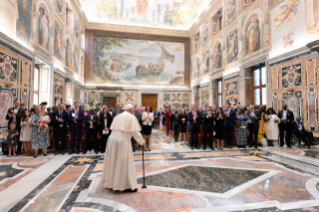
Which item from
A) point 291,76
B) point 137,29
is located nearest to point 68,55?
point 137,29

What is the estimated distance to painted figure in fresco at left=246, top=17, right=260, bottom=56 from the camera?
1083 centimetres

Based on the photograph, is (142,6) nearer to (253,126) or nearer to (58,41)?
(58,41)

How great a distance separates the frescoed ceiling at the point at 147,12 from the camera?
58.5 ft

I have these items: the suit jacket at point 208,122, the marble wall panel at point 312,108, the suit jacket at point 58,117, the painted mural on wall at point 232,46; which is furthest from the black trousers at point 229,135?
the painted mural on wall at point 232,46

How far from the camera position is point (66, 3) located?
1393 cm

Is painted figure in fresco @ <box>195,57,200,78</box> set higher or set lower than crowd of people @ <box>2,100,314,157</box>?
higher

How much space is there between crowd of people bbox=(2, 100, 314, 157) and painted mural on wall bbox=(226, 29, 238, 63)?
242 inches

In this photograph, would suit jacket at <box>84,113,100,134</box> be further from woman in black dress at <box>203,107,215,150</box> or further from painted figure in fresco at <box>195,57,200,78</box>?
painted figure in fresco at <box>195,57,200,78</box>

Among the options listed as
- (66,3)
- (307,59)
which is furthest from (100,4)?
(307,59)

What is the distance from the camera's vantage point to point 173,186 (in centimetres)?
362

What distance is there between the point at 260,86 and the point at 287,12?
4090mm

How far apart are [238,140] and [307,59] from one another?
14.9 feet

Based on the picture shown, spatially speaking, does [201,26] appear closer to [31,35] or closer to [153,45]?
[153,45]

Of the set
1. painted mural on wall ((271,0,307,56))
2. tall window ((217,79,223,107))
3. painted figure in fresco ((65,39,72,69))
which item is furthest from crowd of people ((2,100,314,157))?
painted figure in fresco ((65,39,72,69))
